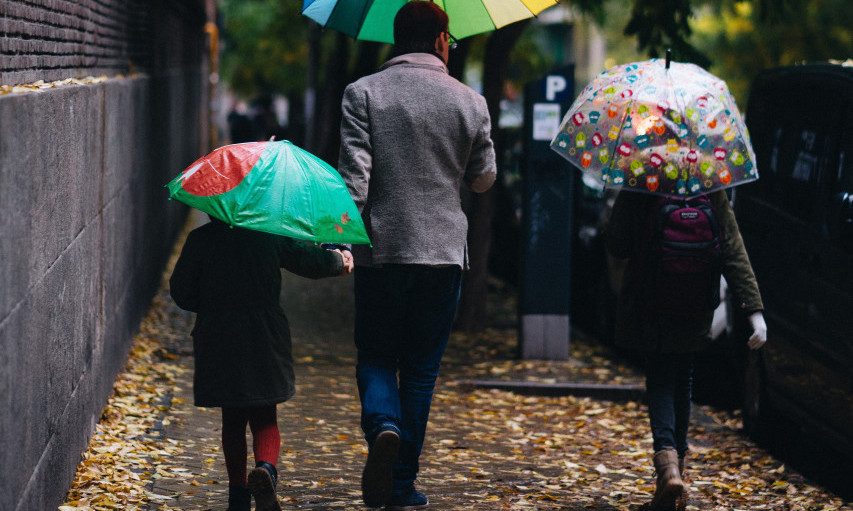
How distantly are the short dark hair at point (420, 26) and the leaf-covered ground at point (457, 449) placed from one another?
200 centimetres

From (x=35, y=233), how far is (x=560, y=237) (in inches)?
212

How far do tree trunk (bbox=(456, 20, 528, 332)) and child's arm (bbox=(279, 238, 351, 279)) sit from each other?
5.55 metres

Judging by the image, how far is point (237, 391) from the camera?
175 inches

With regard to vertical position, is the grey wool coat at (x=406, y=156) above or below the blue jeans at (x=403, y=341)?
above

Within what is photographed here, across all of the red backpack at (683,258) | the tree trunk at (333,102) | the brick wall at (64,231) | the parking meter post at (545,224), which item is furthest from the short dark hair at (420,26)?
the tree trunk at (333,102)

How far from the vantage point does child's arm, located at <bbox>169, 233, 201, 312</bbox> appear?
4418 mm

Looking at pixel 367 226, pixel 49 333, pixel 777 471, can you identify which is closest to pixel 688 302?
pixel 367 226

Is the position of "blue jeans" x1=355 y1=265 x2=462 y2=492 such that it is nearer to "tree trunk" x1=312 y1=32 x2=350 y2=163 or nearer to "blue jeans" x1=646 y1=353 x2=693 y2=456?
"blue jeans" x1=646 y1=353 x2=693 y2=456

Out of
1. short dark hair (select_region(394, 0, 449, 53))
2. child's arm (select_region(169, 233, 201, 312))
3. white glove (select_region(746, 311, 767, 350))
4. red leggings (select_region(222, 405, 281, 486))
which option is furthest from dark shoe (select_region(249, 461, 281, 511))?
white glove (select_region(746, 311, 767, 350))

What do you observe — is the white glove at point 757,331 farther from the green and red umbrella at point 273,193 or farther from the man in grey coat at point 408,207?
the green and red umbrella at point 273,193

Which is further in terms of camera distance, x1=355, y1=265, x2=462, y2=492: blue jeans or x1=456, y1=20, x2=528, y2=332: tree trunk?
x1=456, y1=20, x2=528, y2=332: tree trunk

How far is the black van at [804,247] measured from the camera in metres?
5.84

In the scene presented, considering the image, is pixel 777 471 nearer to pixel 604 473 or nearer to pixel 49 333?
pixel 604 473

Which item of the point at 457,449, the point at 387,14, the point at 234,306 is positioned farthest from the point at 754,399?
the point at 234,306
